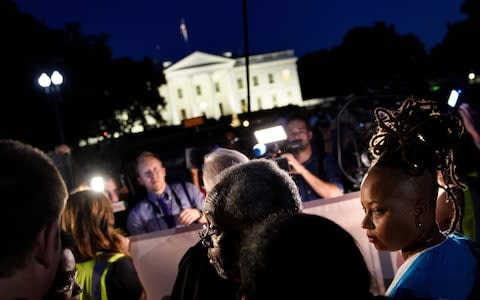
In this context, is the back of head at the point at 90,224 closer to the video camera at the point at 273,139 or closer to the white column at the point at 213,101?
the video camera at the point at 273,139

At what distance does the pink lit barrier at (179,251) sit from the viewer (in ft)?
12.6

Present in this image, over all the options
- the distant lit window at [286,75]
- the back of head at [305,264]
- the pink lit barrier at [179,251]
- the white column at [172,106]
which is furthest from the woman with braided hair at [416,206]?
the distant lit window at [286,75]

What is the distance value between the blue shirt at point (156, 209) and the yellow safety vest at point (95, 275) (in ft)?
5.21

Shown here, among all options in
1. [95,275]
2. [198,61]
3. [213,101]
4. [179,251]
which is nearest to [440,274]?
[95,275]

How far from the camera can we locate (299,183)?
5305 millimetres

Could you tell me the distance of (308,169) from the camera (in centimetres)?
562

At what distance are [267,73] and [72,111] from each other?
2173 inches

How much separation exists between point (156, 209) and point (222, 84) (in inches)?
3198

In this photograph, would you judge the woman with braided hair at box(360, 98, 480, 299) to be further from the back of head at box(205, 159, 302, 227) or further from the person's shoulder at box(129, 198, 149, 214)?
the person's shoulder at box(129, 198, 149, 214)

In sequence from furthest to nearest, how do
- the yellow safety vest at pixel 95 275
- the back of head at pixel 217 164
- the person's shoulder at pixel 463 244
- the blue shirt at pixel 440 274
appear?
1. the yellow safety vest at pixel 95 275
2. the back of head at pixel 217 164
3. the person's shoulder at pixel 463 244
4. the blue shirt at pixel 440 274

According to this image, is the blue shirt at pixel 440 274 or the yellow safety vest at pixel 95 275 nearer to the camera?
the blue shirt at pixel 440 274

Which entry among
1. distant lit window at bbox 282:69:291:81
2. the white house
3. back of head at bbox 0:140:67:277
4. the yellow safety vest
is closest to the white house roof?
the white house

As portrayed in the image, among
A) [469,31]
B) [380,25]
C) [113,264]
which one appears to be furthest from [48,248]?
[380,25]

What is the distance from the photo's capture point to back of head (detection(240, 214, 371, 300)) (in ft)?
4.05
